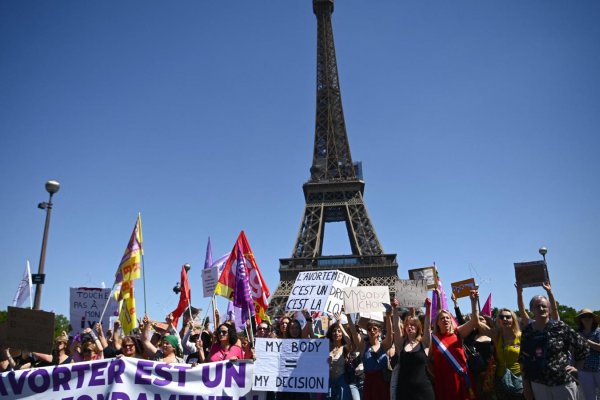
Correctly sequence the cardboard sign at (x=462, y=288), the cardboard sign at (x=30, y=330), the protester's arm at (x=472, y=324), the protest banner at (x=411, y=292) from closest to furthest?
the protester's arm at (x=472, y=324), the cardboard sign at (x=30, y=330), the protest banner at (x=411, y=292), the cardboard sign at (x=462, y=288)

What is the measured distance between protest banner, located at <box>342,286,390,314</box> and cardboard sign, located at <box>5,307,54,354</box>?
15.9 feet

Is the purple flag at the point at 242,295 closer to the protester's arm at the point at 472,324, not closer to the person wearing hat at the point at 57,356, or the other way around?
the person wearing hat at the point at 57,356

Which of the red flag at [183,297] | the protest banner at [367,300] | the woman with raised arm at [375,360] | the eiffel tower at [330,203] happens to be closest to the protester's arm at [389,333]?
the woman with raised arm at [375,360]

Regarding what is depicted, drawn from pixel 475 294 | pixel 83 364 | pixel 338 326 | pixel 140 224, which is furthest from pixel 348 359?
pixel 140 224

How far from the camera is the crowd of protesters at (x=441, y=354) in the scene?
5.23 meters

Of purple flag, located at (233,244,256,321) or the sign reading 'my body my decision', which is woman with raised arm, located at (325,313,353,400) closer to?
the sign reading 'my body my decision'

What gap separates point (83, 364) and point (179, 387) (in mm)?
1403

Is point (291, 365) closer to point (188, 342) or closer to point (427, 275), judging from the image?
point (188, 342)

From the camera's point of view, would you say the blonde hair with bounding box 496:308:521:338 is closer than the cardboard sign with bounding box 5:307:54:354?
Yes

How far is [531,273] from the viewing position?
797 cm

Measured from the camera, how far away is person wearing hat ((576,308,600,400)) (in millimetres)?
7125

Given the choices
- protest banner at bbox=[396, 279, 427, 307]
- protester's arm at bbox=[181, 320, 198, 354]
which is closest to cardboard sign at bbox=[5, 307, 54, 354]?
protester's arm at bbox=[181, 320, 198, 354]

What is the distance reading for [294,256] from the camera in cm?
4716

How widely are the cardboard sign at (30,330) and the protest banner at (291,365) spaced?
3.13 metres
